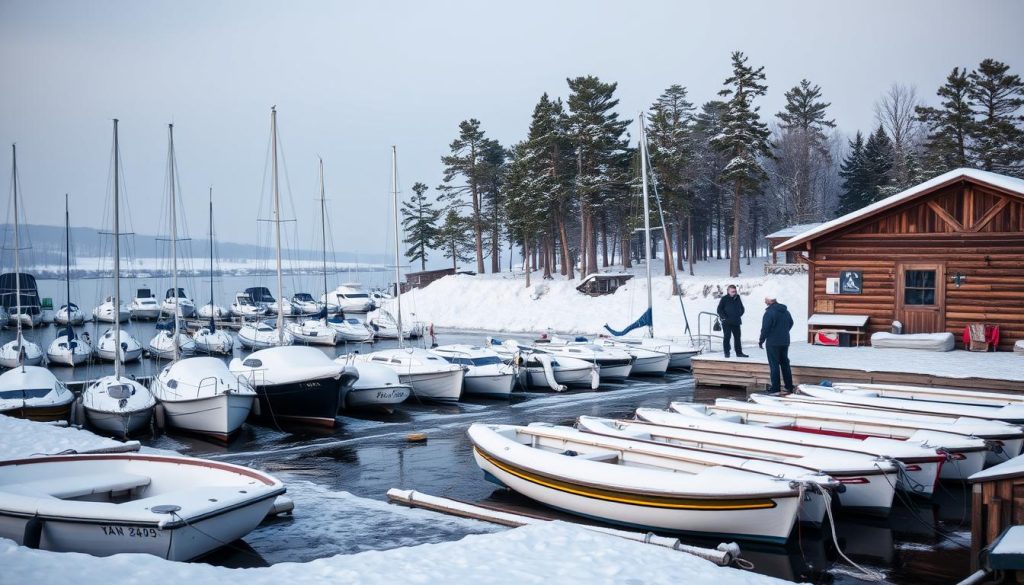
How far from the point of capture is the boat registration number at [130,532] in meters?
7.74

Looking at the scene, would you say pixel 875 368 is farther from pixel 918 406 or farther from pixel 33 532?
pixel 33 532

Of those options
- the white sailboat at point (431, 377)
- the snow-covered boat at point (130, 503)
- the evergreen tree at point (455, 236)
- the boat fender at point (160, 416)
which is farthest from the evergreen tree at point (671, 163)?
the snow-covered boat at point (130, 503)

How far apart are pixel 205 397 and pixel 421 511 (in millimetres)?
8789

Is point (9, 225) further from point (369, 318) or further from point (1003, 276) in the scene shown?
point (1003, 276)

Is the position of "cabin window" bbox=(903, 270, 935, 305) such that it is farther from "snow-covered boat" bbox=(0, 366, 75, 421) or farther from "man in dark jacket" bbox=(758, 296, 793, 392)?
"snow-covered boat" bbox=(0, 366, 75, 421)

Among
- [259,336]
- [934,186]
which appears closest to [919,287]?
[934,186]

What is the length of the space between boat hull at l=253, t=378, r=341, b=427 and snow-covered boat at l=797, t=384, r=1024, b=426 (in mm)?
10357

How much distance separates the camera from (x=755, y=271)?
5656cm

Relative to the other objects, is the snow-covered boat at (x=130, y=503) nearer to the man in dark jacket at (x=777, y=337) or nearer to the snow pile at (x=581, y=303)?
the man in dark jacket at (x=777, y=337)

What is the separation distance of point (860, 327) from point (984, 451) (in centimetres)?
1102

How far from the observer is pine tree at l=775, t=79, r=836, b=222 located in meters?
58.9

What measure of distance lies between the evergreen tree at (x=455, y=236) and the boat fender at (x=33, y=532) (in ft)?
178

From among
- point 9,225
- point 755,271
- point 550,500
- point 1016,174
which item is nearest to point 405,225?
point 755,271

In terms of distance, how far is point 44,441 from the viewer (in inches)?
507
